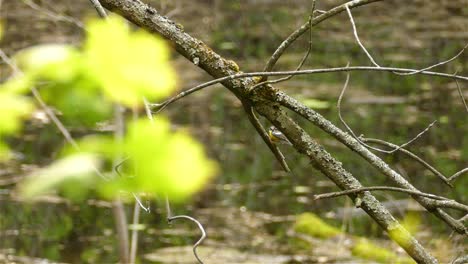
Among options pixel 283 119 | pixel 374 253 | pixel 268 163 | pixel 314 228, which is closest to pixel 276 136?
pixel 283 119

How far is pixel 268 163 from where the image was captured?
8844 mm

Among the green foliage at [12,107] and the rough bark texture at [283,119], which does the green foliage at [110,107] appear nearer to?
the green foliage at [12,107]

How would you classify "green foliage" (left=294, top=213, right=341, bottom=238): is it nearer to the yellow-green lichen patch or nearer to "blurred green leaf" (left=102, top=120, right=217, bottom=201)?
the yellow-green lichen patch

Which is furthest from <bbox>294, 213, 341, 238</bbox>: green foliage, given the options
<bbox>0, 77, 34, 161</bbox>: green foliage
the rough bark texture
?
<bbox>0, 77, 34, 161</bbox>: green foliage

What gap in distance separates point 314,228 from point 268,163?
1.74 m

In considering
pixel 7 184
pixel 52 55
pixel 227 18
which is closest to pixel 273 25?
pixel 227 18

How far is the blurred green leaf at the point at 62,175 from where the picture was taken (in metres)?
0.63

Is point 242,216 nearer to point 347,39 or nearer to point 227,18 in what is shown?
point 347,39

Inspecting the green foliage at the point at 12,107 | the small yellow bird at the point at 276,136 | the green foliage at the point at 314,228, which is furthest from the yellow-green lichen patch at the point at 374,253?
the green foliage at the point at 12,107

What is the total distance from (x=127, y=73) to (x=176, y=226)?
677 centimetres

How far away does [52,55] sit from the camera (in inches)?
27.0

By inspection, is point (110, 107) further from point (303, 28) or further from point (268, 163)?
point (268, 163)

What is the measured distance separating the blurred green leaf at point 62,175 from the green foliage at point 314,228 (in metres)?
6.53

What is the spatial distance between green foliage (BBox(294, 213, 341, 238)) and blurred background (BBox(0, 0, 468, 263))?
64 mm
